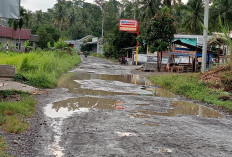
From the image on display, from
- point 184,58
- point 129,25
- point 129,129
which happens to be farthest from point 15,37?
point 129,129

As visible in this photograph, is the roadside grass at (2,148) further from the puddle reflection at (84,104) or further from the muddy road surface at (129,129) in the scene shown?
the puddle reflection at (84,104)

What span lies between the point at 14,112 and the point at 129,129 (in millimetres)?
2781

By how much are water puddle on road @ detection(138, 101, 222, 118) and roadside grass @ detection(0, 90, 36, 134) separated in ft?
10.4

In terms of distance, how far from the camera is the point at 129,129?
19.4ft

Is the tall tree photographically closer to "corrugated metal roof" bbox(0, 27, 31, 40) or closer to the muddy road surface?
the muddy road surface

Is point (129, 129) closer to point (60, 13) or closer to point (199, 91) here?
point (199, 91)

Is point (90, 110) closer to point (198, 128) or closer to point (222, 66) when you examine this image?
point (198, 128)

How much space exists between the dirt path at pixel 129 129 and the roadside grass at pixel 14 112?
0.39 metres

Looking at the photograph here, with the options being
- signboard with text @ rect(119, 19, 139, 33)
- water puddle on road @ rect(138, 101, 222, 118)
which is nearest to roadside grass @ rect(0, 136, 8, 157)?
water puddle on road @ rect(138, 101, 222, 118)

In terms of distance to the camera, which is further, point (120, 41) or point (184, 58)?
point (120, 41)

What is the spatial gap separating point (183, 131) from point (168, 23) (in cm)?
2100

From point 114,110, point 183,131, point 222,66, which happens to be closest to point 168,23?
point 222,66

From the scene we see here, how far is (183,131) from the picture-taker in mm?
6027

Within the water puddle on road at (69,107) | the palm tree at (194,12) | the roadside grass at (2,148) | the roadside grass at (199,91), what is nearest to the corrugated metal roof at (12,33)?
the palm tree at (194,12)
